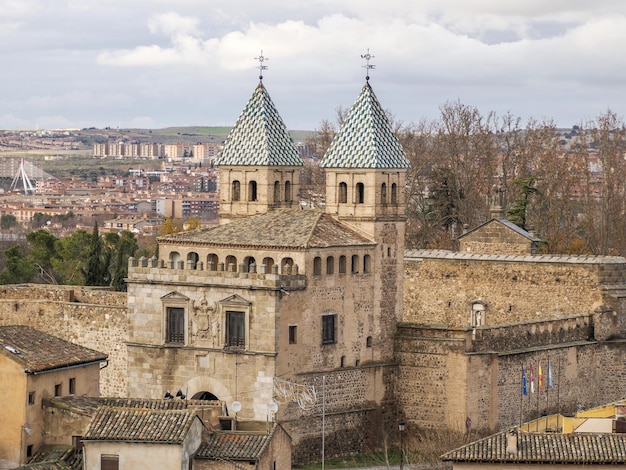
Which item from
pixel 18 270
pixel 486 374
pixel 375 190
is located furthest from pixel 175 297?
pixel 18 270

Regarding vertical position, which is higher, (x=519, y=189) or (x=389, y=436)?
(x=519, y=189)

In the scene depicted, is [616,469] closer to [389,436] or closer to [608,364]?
[389,436]

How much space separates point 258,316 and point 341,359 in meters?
3.53

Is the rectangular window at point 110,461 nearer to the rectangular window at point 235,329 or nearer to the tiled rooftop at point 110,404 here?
the tiled rooftop at point 110,404

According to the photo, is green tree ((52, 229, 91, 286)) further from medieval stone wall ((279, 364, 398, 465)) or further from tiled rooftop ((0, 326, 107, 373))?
tiled rooftop ((0, 326, 107, 373))

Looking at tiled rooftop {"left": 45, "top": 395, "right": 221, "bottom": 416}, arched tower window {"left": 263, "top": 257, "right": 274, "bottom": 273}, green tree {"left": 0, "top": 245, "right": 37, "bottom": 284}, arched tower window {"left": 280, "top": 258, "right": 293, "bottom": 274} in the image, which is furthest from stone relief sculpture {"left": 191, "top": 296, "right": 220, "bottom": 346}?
green tree {"left": 0, "top": 245, "right": 37, "bottom": 284}

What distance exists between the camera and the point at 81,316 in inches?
2694

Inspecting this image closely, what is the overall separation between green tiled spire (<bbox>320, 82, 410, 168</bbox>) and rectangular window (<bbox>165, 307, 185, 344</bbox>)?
6.12 metres

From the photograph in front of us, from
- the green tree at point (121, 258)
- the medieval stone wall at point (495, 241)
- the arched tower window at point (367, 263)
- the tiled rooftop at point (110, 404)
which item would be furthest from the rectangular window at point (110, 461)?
the green tree at point (121, 258)

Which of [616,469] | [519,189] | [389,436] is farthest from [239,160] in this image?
[519,189]

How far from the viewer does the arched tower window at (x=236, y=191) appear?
6500 centimetres

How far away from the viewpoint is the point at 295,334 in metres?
59.7

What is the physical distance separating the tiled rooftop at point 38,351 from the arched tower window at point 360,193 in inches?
369

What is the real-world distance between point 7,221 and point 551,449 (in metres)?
127
